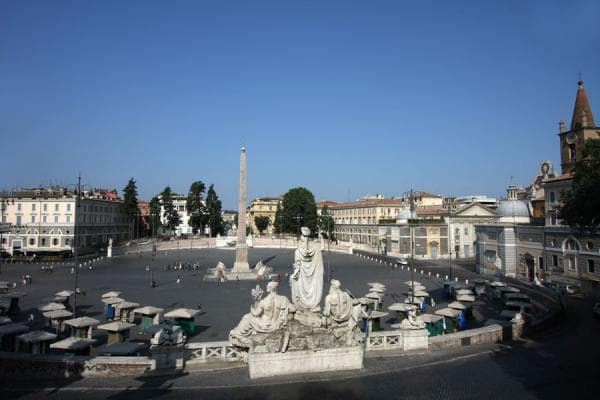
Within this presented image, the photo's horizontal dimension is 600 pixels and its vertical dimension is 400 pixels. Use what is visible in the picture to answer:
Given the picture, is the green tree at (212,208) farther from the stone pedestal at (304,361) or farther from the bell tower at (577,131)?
the stone pedestal at (304,361)

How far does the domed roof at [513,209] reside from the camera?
45.3 m

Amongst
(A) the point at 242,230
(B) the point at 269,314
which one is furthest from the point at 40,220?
(B) the point at 269,314

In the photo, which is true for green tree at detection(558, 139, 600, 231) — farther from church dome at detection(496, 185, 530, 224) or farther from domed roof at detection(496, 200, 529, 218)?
domed roof at detection(496, 200, 529, 218)

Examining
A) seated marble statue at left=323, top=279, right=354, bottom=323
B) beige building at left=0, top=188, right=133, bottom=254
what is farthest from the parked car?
beige building at left=0, top=188, right=133, bottom=254

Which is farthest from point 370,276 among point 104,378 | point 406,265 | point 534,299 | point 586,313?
point 104,378

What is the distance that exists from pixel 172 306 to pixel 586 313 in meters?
23.1

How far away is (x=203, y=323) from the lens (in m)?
20.8

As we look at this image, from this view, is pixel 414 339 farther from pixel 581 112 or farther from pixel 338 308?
pixel 581 112

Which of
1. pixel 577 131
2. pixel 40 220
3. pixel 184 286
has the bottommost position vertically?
pixel 184 286

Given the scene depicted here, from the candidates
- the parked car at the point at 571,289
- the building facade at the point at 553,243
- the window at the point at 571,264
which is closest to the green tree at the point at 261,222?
the building facade at the point at 553,243

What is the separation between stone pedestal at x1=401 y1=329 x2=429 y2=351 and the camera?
42.5ft

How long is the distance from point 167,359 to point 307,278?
4.21m

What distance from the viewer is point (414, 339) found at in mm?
12984

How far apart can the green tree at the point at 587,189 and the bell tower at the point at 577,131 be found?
26751mm
